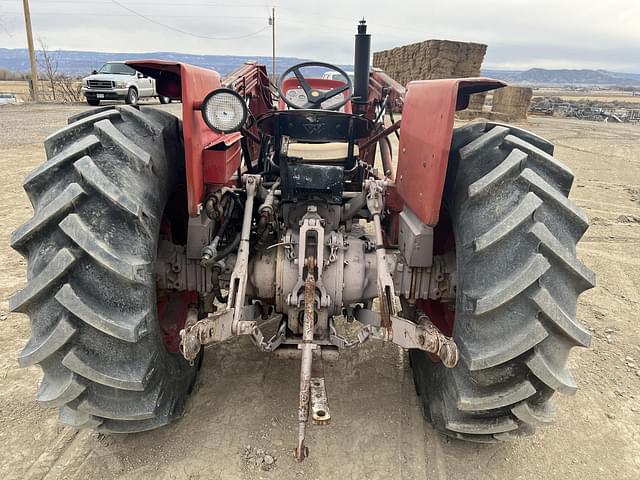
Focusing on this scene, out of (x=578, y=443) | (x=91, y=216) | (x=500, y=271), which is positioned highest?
(x=91, y=216)

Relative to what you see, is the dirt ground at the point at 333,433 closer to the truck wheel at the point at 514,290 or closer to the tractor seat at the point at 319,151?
the truck wheel at the point at 514,290

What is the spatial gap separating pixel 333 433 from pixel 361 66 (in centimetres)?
228

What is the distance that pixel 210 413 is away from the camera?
256 cm

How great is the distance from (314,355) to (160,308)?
1.05m

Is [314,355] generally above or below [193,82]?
below

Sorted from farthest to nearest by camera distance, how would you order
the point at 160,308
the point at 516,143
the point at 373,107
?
the point at 373,107 → the point at 160,308 → the point at 516,143

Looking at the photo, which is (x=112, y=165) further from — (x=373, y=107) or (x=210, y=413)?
(x=373, y=107)

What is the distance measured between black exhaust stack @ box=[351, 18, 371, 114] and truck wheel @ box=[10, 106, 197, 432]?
5.60ft

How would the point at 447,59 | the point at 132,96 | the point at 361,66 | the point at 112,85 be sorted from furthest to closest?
1. the point at 132,96
2. the point at 112,85
3. the point at 447,59
4. the point at 361,66

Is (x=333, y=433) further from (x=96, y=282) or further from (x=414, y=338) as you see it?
(x=96, y=282)

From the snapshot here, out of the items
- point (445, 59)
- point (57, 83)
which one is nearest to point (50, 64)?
point (57, 83)

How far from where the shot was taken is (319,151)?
2.68 m

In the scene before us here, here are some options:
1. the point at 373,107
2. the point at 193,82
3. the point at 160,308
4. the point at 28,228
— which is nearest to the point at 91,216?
the point at 28,228

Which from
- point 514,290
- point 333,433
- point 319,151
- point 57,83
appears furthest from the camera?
point 57,83
